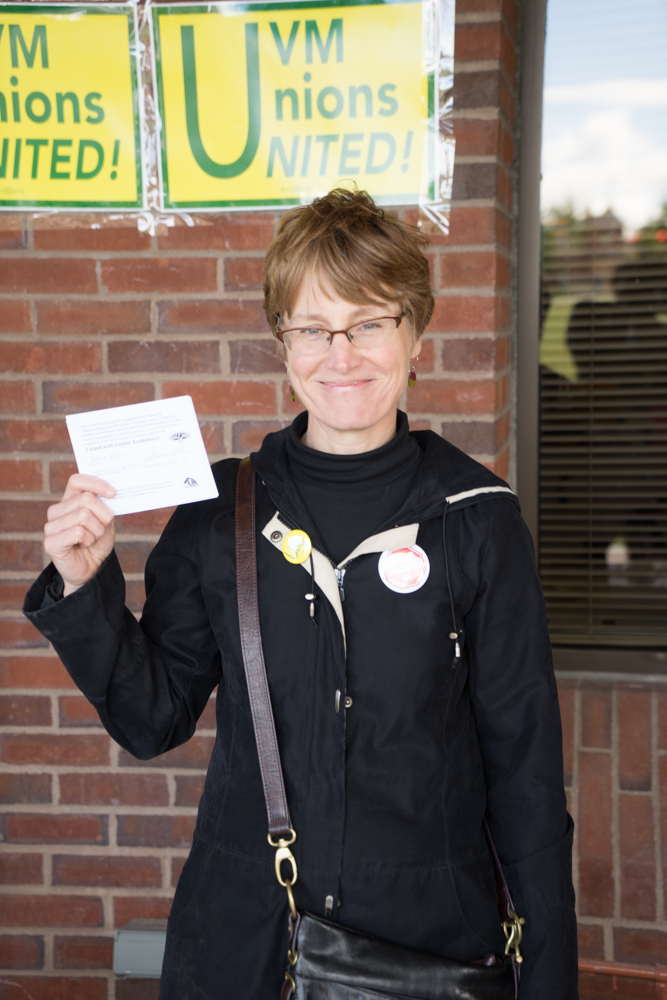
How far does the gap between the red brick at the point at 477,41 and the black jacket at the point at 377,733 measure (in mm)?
1283

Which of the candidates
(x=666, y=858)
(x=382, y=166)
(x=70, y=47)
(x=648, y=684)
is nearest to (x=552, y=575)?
(x=648, y=684)

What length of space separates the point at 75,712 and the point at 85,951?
0.72 meters

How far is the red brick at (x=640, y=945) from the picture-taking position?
8.32 feet

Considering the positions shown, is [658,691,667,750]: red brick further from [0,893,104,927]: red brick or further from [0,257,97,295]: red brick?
[0,257,97,295]: red brick

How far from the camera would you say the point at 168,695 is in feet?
5.24

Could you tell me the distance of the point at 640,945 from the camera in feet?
8.34

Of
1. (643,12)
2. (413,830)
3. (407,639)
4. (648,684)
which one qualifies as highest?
(643,12)

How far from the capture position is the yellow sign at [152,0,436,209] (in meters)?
2.28

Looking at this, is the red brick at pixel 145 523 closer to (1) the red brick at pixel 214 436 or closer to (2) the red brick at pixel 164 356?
(1) the red brick at pixel 214 436

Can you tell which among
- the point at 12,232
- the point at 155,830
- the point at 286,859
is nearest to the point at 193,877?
the point at 286,859

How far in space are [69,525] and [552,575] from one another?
6.14 ft

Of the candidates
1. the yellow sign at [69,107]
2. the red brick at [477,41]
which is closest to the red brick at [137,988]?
the yellow sign at [69,107]

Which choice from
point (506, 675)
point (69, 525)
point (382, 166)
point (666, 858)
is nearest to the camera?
point (69, 525)

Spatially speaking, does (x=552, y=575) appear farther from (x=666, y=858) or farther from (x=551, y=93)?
(x=551, y=93)
